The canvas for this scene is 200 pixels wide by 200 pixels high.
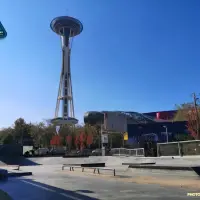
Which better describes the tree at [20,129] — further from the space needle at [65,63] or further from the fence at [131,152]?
the fence at [131,152]

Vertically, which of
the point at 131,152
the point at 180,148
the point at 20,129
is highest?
the point at 20,129

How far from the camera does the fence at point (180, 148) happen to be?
25656 millimetres

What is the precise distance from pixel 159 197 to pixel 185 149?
18273 millimetres

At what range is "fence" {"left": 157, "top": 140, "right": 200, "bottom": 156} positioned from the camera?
25656 millimetres

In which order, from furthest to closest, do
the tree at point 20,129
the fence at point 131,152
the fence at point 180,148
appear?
the tree at point 20,129, the fence at point 131,152, the fence at point 180,148

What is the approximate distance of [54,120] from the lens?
360ft

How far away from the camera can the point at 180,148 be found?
27391 mm

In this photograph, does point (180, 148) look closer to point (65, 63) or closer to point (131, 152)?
point (131, 152)

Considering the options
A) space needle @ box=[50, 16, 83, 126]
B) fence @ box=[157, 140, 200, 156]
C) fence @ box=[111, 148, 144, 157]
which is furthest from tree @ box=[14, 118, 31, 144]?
fence @ box=[157, 140, 200, 156]

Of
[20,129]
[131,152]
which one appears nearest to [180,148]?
[131,152]

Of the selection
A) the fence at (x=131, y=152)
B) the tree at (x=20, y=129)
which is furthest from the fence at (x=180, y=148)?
the tree at (x=20, y=129)

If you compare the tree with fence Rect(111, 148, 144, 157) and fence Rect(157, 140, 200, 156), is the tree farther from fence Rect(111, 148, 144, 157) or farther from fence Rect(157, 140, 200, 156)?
fence Rect(157, 140, 200, 156)

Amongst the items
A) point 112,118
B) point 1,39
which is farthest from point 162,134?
point 1,39

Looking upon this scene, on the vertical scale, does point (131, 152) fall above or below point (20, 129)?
below
